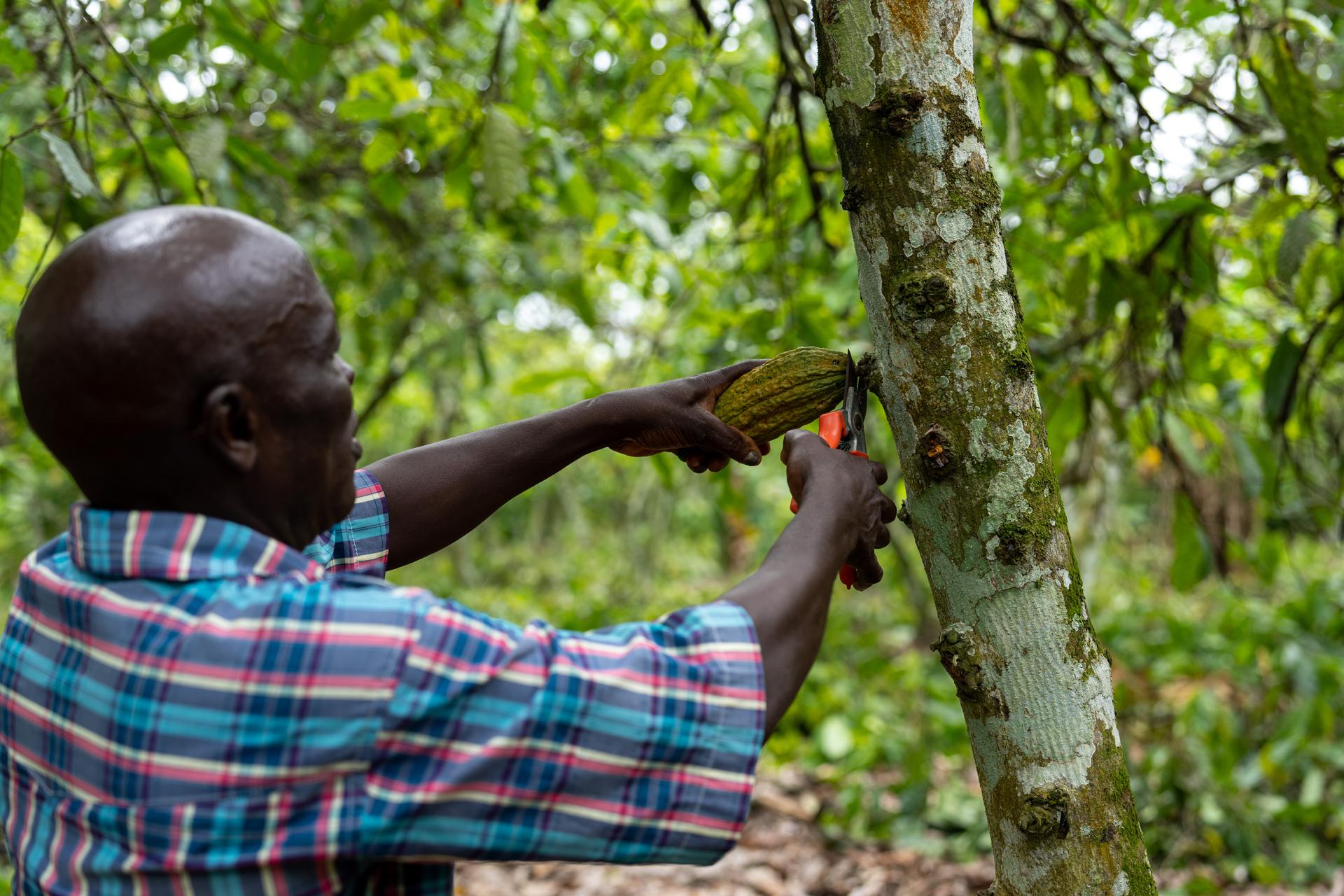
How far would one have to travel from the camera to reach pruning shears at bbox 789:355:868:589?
1.23 m

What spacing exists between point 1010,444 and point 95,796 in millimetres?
945

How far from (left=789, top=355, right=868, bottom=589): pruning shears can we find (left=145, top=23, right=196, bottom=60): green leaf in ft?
5.38

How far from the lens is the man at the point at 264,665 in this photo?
0.82 m

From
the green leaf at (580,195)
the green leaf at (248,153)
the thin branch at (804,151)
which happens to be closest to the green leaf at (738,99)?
the thin branch at (804,151)

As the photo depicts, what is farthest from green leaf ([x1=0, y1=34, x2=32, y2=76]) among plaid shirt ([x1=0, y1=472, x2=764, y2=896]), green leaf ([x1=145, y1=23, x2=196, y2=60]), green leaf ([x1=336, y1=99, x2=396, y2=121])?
plaid shirt ([x1=0, y1=472, x2=764, y2=896])

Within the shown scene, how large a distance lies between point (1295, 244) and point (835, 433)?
1294mm

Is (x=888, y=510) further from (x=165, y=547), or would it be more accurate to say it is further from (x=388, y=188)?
(x=388, y=188)

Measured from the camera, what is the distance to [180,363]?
33.9 inches

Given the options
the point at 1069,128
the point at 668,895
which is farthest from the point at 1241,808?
the point at 1069,128

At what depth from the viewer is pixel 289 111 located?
3.50 m

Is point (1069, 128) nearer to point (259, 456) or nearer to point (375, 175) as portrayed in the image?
point (375, 175)

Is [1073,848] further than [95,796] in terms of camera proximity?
Yes

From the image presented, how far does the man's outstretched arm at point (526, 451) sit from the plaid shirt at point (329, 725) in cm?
51

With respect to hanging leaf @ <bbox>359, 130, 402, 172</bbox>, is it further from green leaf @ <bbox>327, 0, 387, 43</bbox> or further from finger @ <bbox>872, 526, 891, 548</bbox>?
finger @ <bbox>872, 526, 891, 548</bbox>
